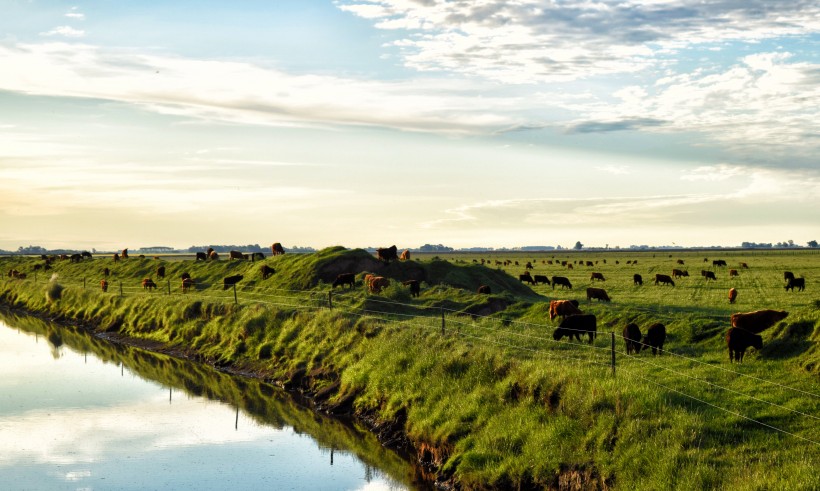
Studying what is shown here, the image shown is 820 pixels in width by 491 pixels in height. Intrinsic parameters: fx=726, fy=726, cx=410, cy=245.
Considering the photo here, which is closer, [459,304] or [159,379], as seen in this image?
[159,379]

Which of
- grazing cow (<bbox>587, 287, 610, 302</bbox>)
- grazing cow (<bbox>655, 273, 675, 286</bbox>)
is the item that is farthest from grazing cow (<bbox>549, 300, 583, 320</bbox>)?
grazing cow (<bbox>655, 273, 675, 286</bbox>)

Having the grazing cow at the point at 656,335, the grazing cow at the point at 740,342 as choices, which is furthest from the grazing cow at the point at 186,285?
the grazing cow at the point at 740,342

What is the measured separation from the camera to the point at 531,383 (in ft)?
70.2

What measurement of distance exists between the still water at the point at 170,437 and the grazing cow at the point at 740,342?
11.6 metres

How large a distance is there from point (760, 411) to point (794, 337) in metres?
8.31

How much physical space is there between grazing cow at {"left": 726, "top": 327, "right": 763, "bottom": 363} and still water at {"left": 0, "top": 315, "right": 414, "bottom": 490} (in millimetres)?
11594

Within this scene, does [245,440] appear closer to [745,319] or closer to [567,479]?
[567,479]

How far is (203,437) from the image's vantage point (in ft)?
86.7

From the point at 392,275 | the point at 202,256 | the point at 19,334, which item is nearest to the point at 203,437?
the point at 392,275

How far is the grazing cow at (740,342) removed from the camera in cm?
2425

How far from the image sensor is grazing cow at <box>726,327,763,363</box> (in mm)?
24250

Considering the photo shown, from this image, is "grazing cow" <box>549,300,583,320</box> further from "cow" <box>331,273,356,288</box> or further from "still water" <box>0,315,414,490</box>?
"cow" <box>331,273,356,288</box>

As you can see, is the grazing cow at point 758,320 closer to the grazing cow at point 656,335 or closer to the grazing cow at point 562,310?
the grazing cow at point 656,335

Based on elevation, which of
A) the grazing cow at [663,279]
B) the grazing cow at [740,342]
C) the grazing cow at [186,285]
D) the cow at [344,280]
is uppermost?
the grazing cow at [663,279]
